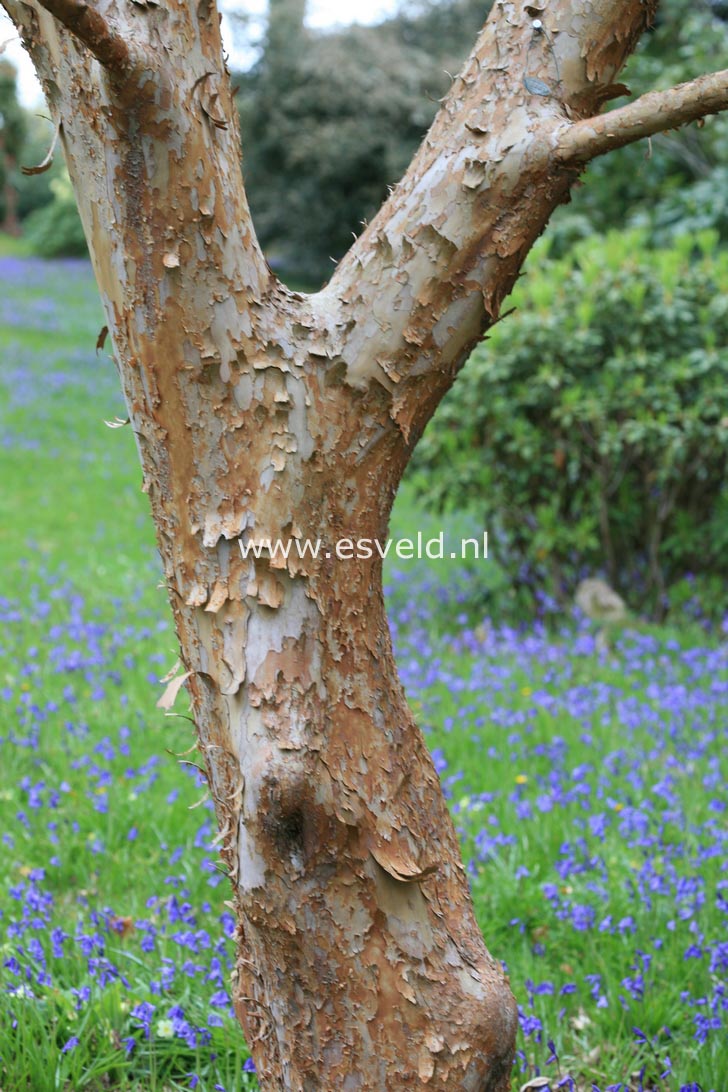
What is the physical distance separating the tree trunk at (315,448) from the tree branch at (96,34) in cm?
10

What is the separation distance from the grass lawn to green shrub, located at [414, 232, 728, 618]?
607mm

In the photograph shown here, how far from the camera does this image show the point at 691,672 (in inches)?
180

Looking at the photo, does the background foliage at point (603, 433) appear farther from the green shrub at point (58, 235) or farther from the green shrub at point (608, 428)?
the green shrub at point (58, 235)

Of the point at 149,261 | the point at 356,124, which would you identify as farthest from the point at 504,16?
the point at 356,124

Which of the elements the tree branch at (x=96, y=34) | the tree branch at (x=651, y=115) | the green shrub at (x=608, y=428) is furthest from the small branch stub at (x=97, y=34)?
the green shrub at (x=608, y=428)

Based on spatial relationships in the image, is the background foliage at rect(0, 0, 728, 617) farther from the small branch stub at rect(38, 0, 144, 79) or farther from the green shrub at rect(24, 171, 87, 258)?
the green shrub at rect(24, 171, 87, 258)

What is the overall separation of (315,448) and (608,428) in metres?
4.04

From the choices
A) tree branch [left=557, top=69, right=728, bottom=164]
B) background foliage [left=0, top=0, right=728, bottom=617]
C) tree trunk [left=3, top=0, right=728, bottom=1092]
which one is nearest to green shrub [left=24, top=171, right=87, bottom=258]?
background foliage [left=0, top=0, right=728, bottom=617]

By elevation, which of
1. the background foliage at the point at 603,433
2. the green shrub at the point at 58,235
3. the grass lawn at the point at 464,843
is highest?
the green shrub at the point at 58,235

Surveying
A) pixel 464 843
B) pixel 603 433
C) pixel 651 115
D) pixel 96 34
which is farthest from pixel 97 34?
pixel 603 433

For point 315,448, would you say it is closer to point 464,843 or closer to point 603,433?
point 464,843

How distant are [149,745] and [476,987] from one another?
2.48 m

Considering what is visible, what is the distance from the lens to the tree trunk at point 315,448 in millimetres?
1417

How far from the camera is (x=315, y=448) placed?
4.86 feet
